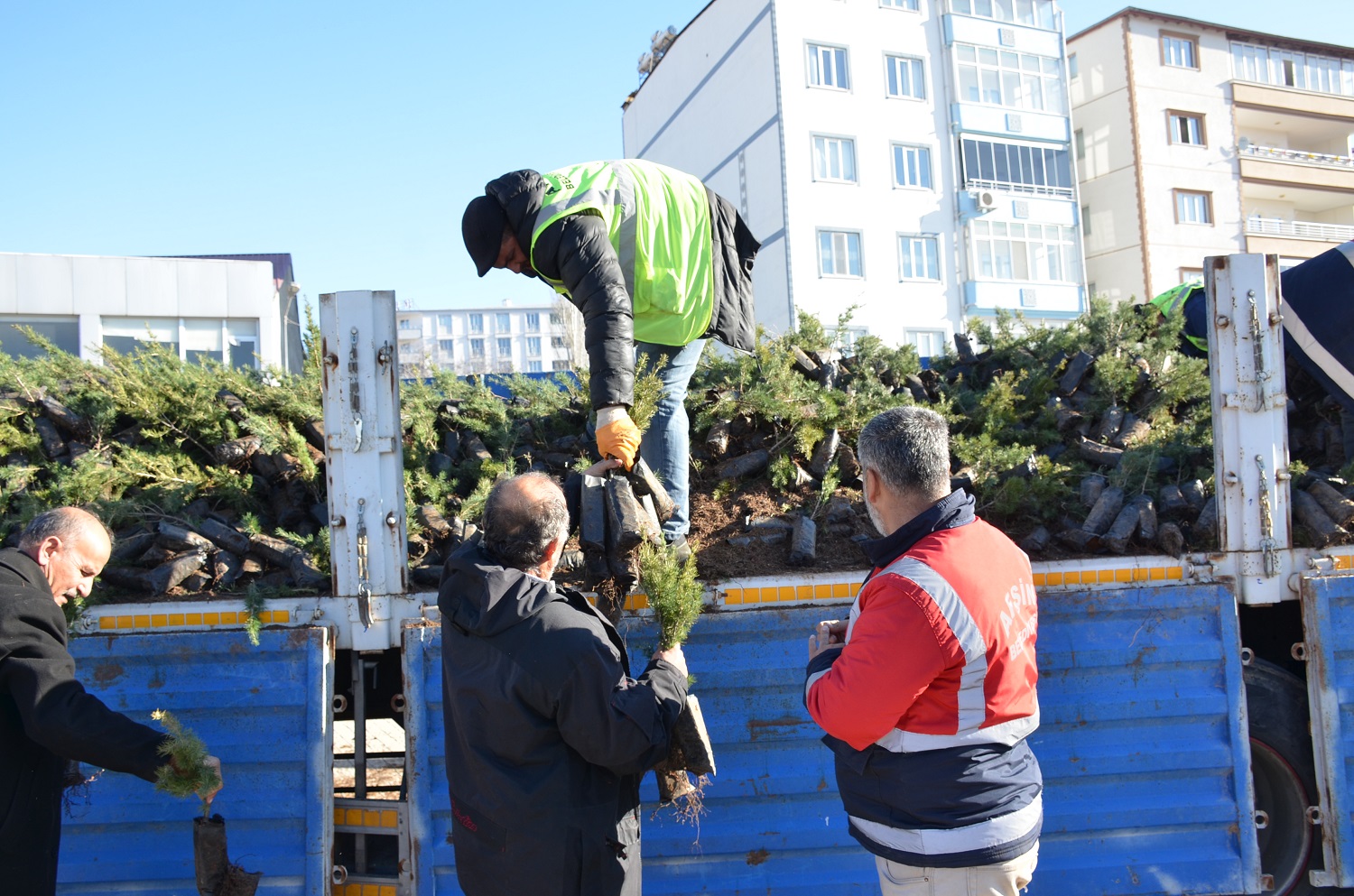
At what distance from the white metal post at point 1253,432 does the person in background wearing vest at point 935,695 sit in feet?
6.45

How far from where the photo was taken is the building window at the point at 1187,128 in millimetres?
33438

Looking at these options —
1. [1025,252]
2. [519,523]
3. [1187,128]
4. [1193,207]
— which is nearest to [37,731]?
[519,523]

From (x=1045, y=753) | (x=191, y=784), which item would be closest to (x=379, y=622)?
(x=191, y=784)

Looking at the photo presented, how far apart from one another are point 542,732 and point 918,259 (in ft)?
95.3

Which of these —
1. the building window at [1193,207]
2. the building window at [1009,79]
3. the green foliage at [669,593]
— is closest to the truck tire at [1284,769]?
the green foliage at [669,593]

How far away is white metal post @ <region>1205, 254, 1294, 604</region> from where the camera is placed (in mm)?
3723

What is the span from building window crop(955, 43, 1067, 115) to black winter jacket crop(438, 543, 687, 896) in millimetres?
31612

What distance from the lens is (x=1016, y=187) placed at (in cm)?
3069

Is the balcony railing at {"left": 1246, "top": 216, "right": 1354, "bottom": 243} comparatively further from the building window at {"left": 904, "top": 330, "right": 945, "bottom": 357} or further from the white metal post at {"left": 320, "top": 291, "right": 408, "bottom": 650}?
the white metal post at {"left": 320, "top": 291, "right": 408, "bottom": 650}

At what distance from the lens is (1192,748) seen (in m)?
3.64

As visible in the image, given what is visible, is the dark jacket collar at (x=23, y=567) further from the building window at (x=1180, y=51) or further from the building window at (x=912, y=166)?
the building window at (x=1180, y=51)

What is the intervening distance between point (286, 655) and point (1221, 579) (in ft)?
12.1

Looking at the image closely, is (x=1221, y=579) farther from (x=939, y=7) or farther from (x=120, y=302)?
(x=939, y=7)

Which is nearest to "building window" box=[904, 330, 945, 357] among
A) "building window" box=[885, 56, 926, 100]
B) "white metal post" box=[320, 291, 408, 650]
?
"building window" box=[885, 56, 926, 100]
